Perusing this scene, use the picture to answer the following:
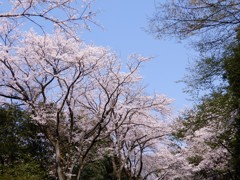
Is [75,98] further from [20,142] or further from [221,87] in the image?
[221,87]

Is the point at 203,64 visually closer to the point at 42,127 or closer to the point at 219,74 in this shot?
the point at 219,74

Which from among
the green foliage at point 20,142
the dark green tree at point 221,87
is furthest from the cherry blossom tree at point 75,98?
the dark green tree at point 221,87

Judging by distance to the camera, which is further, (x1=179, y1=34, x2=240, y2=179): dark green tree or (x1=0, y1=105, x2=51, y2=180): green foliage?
(x1=0, y1=105, x2=51, y2=180): green foliage

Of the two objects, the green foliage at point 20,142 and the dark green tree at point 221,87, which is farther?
the green foliage at point 20,142

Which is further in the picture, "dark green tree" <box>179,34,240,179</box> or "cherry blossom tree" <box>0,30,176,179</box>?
"cherry blossom tree" <box>0,30,176,179</box>

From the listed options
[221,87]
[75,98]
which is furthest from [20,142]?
[221,87]

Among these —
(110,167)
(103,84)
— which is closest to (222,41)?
(103,84)

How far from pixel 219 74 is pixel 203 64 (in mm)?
480

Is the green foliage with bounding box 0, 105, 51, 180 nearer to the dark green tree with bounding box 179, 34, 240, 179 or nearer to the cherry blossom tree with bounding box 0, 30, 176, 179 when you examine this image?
the cherry blossom tree with bounding box 0, 30, 176, 179

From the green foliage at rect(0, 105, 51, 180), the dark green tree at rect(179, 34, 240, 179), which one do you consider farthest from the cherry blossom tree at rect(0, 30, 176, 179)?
the dark green tree at rect(179, 34, 240, 179)

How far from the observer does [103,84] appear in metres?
15.9

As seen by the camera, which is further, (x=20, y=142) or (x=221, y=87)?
(x=20, y=142)

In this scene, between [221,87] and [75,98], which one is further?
[75,98]

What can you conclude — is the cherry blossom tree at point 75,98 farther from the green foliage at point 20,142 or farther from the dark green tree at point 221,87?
the dark green tree at point 221,87
